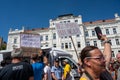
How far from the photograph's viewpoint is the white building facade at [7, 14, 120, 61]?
43.2 meters

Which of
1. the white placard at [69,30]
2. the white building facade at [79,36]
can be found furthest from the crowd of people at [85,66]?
the white building facade at [79,36]

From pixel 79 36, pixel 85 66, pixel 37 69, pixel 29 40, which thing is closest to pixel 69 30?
pixel 29 40

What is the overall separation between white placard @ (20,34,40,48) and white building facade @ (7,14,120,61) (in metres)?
32.0

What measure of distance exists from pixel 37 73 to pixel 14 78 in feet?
5.20

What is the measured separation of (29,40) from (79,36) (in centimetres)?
3457

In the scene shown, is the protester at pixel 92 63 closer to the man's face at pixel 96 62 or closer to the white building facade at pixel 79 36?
the man's face at pixel 96 62

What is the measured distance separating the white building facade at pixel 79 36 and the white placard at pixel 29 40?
105 feet

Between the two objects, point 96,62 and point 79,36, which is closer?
point 96,62

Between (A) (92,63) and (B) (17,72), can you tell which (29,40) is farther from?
(A) (92,63)

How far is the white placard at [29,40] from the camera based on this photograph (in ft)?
33.4

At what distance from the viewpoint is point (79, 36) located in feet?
145

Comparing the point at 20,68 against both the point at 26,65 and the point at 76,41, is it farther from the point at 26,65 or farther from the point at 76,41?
the point at 76,41

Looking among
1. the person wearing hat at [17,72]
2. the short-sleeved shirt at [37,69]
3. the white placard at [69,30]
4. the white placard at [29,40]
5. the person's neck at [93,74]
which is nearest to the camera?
the person's neck at [93,74]

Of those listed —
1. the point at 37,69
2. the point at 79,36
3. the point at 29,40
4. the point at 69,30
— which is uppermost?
the point at 79,36
